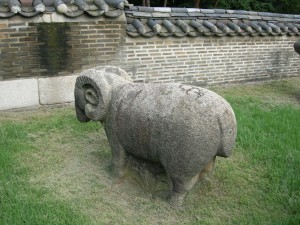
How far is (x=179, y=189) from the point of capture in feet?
10.2

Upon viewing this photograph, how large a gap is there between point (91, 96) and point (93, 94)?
0.05 meters

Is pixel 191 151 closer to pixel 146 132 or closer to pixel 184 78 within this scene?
pixel 146 132

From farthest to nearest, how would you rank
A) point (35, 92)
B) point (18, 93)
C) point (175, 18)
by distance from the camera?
1. point (175, 18)
2. point (35, 92)
3. point (18, 93)

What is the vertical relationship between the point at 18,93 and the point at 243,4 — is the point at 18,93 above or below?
below

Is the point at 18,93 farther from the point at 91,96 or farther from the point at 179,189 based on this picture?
the point at 179,189

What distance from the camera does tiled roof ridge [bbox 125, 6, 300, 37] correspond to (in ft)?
21.6

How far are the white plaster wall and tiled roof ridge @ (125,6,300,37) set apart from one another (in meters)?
2.01

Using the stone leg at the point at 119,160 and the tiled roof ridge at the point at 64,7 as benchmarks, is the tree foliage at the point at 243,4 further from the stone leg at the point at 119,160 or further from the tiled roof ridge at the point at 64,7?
the stone leg at the point at 119,160

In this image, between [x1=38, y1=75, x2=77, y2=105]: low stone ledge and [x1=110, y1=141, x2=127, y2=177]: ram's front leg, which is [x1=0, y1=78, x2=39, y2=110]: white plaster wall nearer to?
[x1=38, y1=75, x2=77, y2=105]: low stone ledge

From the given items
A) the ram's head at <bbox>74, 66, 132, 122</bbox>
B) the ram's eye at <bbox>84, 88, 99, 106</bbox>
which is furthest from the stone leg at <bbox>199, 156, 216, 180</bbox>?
the ram's eye at <bbox>84, 88, 99, 106</bbox>

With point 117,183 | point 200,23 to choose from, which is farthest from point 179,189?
point 200,23

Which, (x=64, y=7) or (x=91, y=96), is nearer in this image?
(x=91, y=96)

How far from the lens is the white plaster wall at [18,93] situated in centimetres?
563

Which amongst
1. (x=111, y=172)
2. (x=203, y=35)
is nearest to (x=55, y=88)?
(x=111, y=172)
